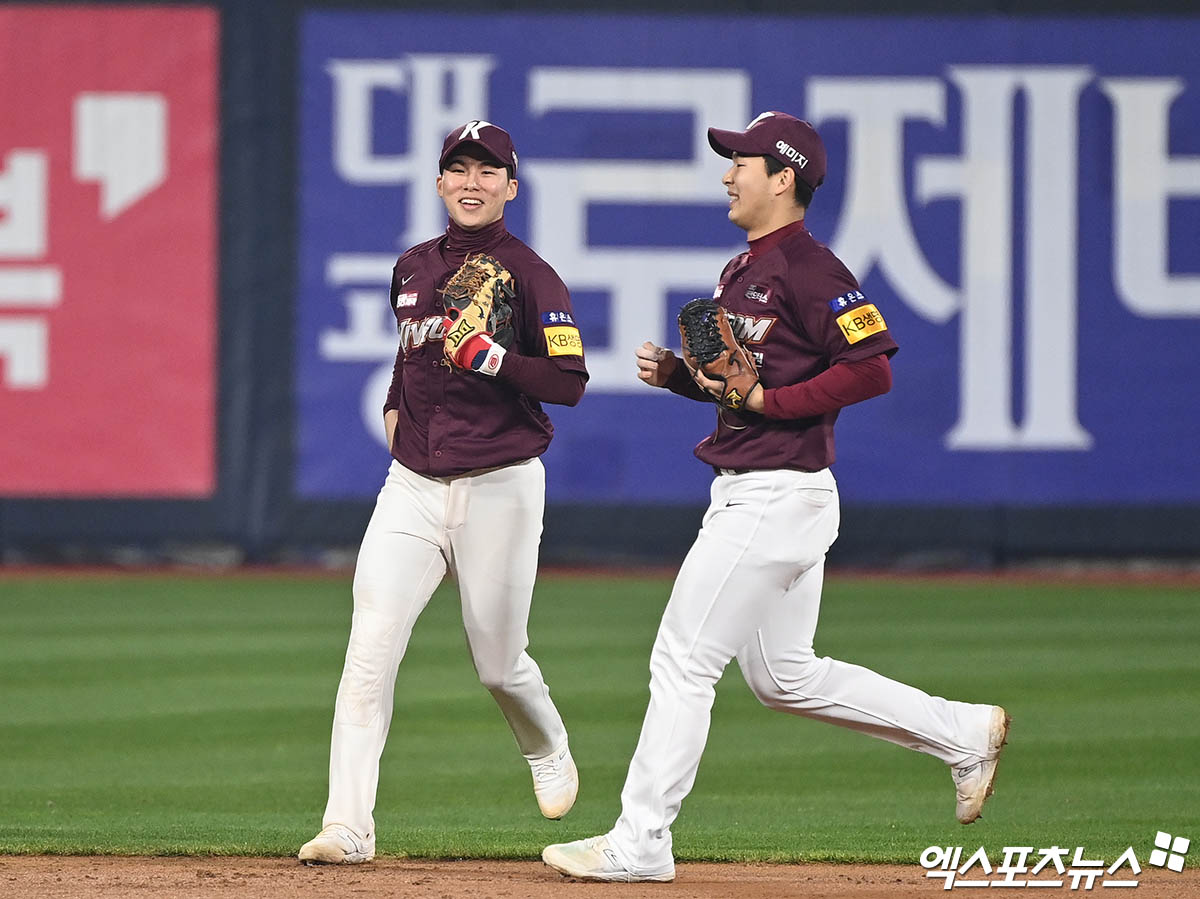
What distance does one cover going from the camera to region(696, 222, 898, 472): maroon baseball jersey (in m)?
4.75

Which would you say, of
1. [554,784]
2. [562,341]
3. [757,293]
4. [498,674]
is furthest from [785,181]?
[554,784]

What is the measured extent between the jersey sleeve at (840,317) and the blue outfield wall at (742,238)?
28.5ft

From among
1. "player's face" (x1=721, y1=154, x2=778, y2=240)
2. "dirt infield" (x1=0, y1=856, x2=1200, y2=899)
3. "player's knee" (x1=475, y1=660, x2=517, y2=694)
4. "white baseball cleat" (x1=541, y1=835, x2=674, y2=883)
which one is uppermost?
"player's face" (x1=721, y1=154, x2=778, y2=240)

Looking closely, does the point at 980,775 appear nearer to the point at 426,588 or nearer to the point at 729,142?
the point at 426,588

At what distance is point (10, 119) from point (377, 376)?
323cm

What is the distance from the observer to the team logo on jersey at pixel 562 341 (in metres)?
5.15

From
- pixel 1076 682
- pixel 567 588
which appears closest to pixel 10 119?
pixel 567 588

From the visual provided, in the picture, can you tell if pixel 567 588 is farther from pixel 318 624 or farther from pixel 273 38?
pixel 273 38

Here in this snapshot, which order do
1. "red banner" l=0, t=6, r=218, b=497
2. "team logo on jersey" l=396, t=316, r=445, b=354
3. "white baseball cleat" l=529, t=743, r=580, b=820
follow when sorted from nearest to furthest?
"team logo on jersey" l=396, t=316, r=445, b=354
"white baseball cleat" l=529, t=743, r=580, b=820
"red banner" l=0, t=6, r=218, b=497

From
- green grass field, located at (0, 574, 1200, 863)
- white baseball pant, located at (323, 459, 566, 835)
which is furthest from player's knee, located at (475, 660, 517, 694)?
green grass field, located at (0, 574, 1200, 863)

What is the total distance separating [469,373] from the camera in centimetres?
514

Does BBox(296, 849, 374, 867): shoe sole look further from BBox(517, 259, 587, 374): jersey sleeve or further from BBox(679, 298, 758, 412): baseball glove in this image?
BBox(679, 298, 758, 412): baseball glove

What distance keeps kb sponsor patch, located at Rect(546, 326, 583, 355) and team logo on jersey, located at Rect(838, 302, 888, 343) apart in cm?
80

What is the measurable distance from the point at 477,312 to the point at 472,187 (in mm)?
398
